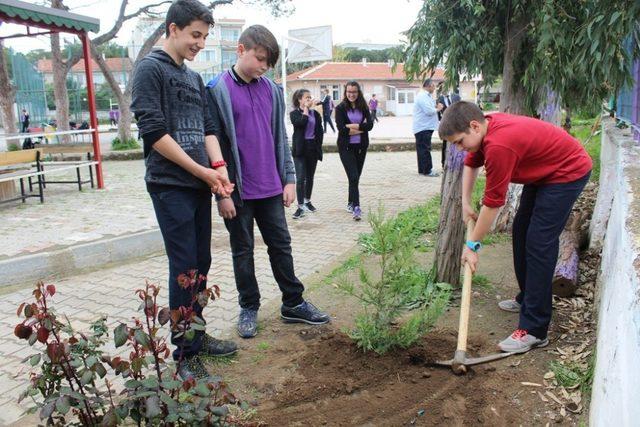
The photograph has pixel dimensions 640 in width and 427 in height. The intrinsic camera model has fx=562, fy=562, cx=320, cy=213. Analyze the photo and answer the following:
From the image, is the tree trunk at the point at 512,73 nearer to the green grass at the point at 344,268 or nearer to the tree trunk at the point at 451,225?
the tree trunk at the point at 451,225

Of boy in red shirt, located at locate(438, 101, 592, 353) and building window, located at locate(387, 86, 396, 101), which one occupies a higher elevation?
building window, located at locate(387, 86, 396, 101)

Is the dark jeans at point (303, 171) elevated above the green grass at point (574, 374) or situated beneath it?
elevated above

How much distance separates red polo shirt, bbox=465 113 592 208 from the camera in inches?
120

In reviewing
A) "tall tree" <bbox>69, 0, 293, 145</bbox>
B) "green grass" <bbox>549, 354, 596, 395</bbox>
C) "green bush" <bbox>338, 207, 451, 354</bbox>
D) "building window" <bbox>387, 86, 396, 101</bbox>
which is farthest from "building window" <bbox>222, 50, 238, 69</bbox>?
"building window" <bbox>387, 86, 396, 101</bbox>

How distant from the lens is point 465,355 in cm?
321

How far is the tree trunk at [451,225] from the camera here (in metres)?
4.31

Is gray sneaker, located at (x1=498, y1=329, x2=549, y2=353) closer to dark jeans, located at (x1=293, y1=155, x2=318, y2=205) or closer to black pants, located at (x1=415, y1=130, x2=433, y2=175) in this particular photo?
dark jeans, located at (x1=293, y1=155, x2=318, y2=205)

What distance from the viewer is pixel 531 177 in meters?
3.29

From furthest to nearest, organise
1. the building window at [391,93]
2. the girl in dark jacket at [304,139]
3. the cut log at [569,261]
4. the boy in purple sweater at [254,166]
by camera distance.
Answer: the building window at [391,93]
the girl in dark jacket at [304,139]
the cut log at [569,261]
the boy in purple sweater at [254,166]

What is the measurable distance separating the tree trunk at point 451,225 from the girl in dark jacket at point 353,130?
3223 mm

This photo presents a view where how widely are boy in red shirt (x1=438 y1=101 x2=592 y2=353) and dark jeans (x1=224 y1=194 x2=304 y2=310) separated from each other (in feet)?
3.93

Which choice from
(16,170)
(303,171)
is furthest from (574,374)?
(16,170)

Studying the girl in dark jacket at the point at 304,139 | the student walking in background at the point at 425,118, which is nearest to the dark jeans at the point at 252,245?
the girl in dark jacket at the point at 304,139

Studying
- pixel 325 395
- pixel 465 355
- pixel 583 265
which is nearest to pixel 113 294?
pixel 325 395
